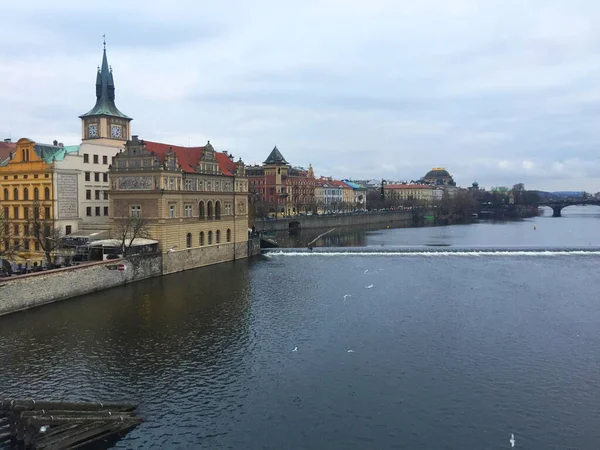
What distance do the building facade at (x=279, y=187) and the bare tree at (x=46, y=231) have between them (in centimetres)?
7096

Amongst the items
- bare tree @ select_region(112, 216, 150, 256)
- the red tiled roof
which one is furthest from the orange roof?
the red tiled roof

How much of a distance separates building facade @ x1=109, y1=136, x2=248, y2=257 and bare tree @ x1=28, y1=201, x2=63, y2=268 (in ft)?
17.1

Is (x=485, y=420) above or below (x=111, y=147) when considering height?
below

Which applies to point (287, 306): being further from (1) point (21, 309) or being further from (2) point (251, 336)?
(1) point (21, 309)

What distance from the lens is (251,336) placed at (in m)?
29.3

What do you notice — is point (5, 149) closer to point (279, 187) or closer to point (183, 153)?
point (183, 153)

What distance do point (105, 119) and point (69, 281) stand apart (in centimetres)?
2816

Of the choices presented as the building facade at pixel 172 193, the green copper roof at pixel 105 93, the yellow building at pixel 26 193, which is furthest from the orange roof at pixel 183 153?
the green copper roof at pixel 105 93

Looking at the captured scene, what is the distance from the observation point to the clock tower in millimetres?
60688

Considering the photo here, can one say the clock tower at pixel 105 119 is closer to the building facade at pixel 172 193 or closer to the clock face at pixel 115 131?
the clock face at pixel 115 131

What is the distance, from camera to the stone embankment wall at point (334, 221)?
3775 inches

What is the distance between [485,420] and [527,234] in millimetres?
83330

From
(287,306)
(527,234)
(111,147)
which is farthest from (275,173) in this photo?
(287,306)

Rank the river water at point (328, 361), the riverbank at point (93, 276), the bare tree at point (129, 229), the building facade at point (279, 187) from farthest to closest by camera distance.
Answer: the building facade at point (279, 187) < the bare tree at point (129, 229) < the riverbank at point (93, 276) < the river water at point (328, 361)
